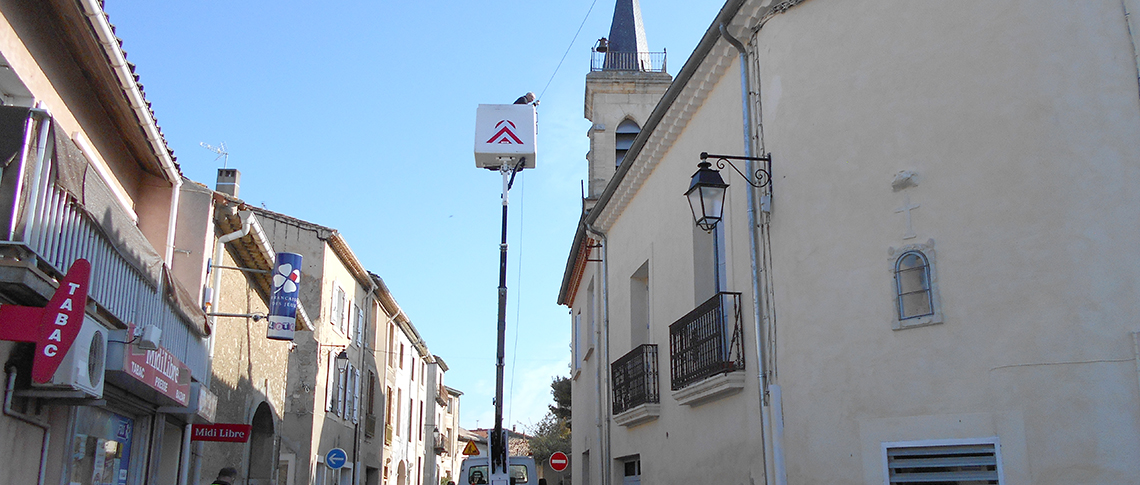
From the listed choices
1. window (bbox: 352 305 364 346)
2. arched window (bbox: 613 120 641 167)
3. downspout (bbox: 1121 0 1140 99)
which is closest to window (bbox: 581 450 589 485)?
arched window (bbox: 613 120 641 167)

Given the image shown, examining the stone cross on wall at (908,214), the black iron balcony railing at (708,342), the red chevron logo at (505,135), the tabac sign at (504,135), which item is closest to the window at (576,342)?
the tabac sign at (504,135)

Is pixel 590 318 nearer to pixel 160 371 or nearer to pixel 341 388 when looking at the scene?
pixel 341 388

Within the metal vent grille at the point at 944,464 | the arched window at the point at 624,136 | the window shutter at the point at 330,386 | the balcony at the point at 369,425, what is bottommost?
the metal vent grille at the point at 944,464

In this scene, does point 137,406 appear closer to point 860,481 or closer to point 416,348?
point 860,481

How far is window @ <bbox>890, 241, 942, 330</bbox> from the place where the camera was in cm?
686

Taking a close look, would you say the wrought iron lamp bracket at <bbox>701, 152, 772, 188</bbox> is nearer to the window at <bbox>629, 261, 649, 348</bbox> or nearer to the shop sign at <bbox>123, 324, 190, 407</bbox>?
the window at <bbox>629, 261, 649, 348</bbox>

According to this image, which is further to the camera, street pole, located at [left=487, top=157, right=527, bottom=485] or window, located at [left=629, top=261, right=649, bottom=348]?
window, located at [left=629, top=261, right=649, bottom=348]

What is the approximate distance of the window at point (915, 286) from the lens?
22.5 ft

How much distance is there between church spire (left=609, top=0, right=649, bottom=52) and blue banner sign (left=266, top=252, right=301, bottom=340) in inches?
504

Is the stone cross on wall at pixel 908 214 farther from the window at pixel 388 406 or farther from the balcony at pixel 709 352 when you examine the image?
the window at pixel 388 406

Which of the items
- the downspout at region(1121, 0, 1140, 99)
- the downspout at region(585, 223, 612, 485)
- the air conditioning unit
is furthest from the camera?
the downspout at region(585, 223, 612, 485)

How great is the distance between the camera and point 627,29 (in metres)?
25.3

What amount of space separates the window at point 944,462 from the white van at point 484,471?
32.5 ft

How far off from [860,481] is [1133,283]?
2411 mm
